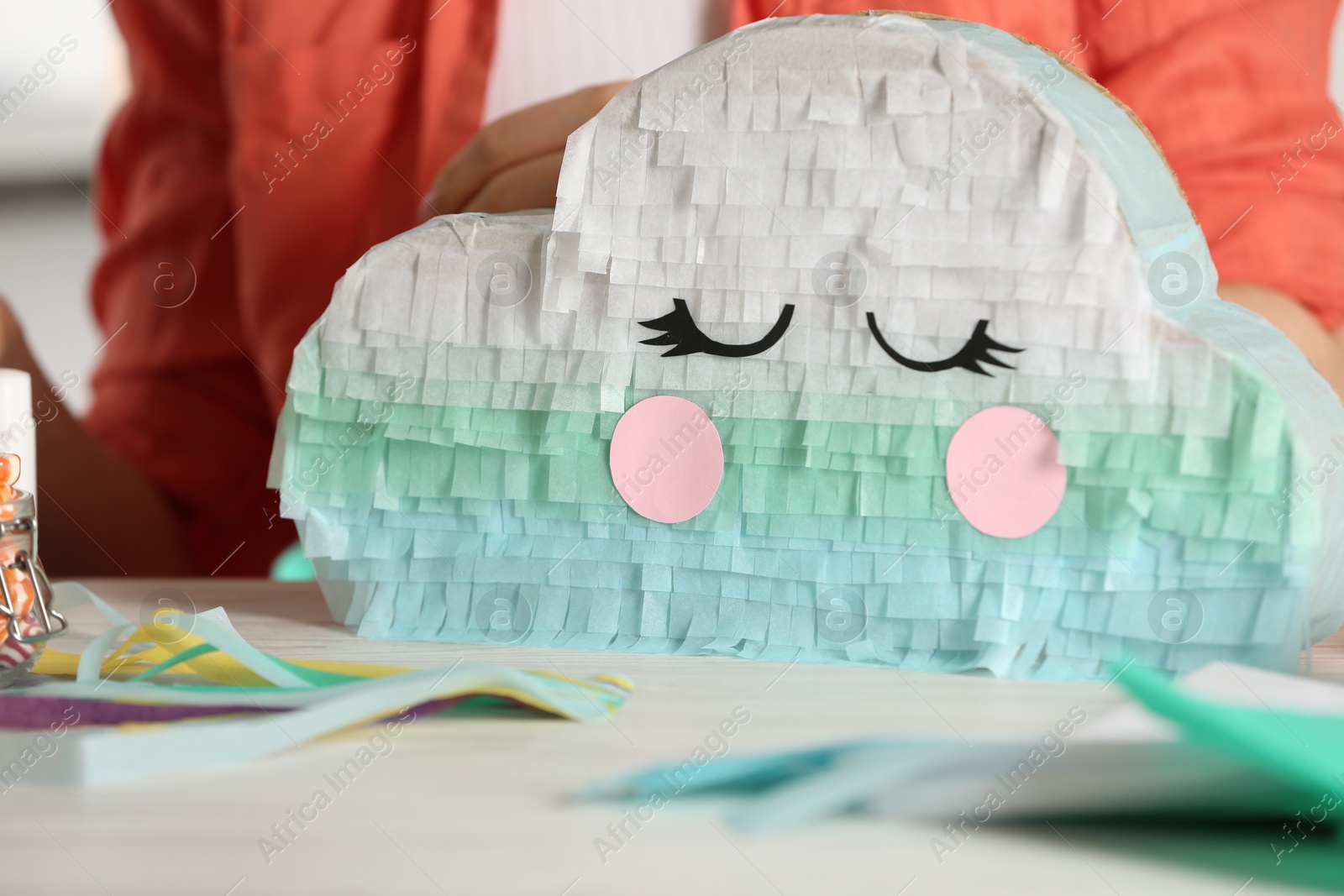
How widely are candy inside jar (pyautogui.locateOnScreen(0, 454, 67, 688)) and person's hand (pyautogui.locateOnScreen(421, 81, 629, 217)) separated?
1.09 ft

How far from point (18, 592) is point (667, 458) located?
30 cm

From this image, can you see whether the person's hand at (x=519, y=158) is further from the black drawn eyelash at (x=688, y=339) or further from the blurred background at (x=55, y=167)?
the blurred background at (x=55, y=167)

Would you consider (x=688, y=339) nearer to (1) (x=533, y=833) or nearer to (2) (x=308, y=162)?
(1) (x=533, y=833)

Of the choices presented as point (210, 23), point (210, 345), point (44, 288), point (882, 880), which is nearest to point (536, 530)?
point (882, 880)

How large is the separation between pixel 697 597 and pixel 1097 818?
260 millimetres

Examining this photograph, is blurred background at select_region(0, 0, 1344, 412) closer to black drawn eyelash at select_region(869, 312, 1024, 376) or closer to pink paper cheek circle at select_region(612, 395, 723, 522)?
pink paper cheek circle at select_region(612, 395, 723, 522)

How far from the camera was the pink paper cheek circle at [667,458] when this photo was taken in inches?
20.9

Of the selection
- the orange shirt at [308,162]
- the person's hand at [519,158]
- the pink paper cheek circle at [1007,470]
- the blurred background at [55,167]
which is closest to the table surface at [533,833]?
the pink paper cheek circle at [1007,470]

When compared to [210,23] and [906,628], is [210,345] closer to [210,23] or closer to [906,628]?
[210,23]

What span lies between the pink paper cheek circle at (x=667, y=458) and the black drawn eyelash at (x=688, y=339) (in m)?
0.03

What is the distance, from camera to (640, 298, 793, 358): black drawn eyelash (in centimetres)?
52

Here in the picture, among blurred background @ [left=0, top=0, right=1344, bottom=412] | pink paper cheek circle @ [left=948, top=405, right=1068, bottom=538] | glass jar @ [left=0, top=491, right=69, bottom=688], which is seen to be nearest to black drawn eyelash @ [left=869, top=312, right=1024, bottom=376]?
pink paper cheek circle @ [left=948, top=405, right=1068, bottom=538]

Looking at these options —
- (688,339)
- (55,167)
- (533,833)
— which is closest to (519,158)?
(688,339)

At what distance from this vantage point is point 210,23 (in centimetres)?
96
